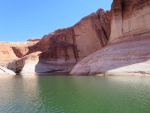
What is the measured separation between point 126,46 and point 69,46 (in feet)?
114

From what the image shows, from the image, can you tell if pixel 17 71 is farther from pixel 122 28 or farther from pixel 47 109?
pixel 47 109

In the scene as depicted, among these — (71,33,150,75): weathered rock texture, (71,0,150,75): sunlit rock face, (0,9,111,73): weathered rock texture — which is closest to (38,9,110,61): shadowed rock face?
(0,9,111,73): weathered rock texture

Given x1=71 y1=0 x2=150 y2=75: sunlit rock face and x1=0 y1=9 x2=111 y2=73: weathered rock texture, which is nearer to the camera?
x1=71 y1=0 x2=150 y2=75: sunlit rock face

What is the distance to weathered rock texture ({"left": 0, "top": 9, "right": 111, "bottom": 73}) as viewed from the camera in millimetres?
63912

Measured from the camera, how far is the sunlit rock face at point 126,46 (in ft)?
106

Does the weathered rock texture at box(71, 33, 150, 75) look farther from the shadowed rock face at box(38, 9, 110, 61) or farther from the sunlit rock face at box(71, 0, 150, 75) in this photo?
the shadowed rock face at box(38, 9, 110, 61)

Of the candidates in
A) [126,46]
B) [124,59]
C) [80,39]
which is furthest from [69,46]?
[124,59]

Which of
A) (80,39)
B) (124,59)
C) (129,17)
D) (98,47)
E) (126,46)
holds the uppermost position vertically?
(129,17)

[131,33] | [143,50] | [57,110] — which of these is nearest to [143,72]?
[143,50]

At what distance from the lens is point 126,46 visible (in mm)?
37156

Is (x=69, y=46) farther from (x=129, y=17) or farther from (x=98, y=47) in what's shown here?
(x=129, y=17)

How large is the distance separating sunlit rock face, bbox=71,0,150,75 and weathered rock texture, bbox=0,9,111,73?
16714mm

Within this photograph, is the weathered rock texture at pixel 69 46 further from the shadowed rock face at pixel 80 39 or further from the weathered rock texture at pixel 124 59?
the weathered rock texture at pixel 124 59

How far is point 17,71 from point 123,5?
4086 centimetres
